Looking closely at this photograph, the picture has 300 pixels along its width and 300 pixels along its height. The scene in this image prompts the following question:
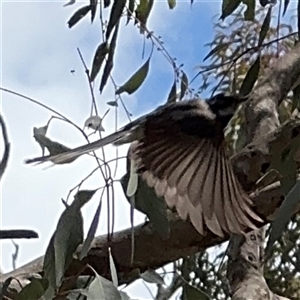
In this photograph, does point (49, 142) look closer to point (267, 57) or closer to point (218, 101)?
point (218, 101)

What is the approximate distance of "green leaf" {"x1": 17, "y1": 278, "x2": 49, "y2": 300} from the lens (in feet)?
2.81

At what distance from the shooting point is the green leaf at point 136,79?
1227 millimetres

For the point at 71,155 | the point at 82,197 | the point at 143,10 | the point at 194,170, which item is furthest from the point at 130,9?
the point at 82,197

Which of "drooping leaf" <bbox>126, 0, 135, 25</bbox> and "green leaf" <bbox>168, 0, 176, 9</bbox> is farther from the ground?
"green leaf" <bbox>168, 0, 176, 9</bbox>

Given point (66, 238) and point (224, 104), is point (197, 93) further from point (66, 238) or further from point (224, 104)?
point (66, 238)

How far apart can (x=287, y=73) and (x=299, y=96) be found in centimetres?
7

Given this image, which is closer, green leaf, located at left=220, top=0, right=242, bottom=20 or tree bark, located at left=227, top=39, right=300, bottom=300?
tree bark, located at left=227, top=39, right=300, bottom=300

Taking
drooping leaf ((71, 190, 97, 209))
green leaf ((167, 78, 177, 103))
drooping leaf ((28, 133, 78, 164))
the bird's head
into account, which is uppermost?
green leaf ((167, 78, 177, 103))

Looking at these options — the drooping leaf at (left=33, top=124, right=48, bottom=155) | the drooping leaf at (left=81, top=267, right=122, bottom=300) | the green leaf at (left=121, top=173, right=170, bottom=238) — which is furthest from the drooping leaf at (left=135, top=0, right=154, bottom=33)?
the drooping leaf at (left=81, top=267, right=122, bottom=300)

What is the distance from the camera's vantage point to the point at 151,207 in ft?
2.95

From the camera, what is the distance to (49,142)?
3.30 ft

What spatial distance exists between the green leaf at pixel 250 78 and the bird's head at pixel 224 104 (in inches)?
1.0

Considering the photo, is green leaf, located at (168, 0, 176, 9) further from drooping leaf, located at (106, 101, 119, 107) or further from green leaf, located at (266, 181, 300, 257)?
green leaf, located at (266, 181, 300, 257)

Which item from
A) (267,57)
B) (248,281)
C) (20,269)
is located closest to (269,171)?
(248,281)
